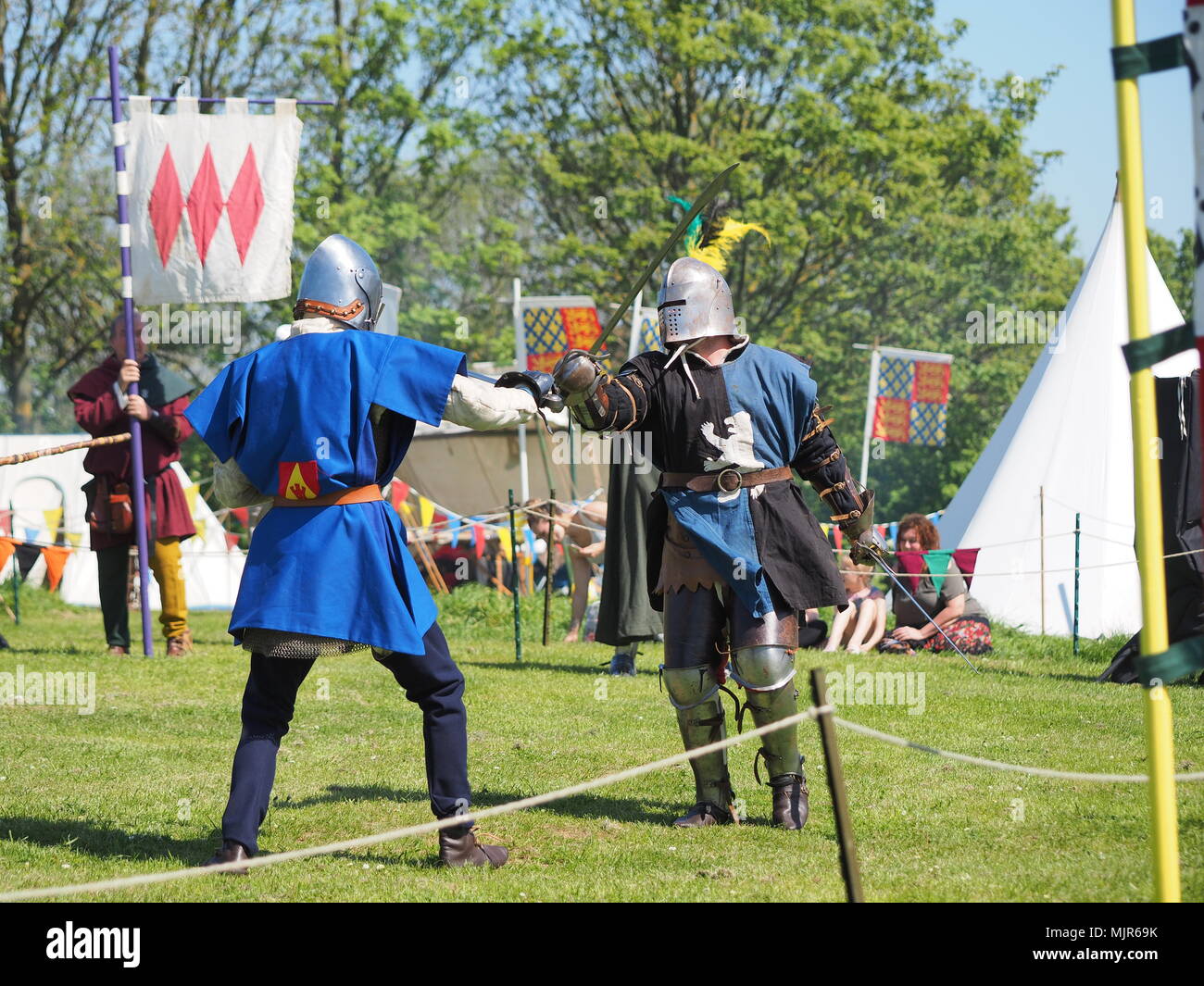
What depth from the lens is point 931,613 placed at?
882 centimetres

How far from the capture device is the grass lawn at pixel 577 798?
3.61 meters

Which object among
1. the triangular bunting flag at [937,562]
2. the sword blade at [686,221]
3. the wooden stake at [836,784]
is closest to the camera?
the wooden stake at [836,784]

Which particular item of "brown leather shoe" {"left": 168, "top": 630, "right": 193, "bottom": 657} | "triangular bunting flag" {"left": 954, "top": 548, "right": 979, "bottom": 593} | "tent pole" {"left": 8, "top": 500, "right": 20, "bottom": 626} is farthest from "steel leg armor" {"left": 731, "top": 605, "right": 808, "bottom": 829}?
"tent pole" {"left": 8, "top": 500, "right": 20, "bottom": 626}

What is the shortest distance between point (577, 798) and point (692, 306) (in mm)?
1751

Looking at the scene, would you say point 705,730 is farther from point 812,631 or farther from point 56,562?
point 56,562

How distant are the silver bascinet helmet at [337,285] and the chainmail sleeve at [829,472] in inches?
60.1

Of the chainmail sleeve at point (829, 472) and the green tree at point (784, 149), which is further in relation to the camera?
the green tree at point (784, 149)

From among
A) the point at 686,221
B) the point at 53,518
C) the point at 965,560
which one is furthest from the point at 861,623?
the point at 53,518

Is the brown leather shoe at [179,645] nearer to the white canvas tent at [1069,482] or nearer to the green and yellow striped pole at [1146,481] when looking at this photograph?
the white canvas tent at [1069,482]

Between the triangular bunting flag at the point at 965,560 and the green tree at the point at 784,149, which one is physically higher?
the green tree at the point at 784,149

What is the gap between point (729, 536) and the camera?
427 centimetres

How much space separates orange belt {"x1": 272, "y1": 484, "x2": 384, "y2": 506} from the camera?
3.73 metres

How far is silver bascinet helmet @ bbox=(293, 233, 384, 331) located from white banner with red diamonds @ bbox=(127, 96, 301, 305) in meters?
4.20

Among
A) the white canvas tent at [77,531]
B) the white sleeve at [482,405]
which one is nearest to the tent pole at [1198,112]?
the white sleeve at [482,405]
